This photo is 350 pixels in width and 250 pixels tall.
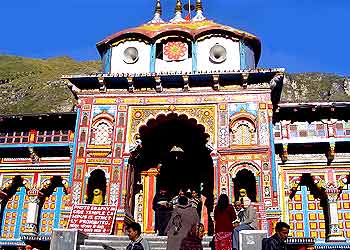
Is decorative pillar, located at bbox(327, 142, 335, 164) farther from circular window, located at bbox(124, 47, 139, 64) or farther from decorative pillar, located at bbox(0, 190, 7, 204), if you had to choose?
decorative pillar, located at bbox(0, 190, 7, 204)

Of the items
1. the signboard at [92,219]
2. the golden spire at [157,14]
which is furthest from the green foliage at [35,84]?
the signboard at [92,219]

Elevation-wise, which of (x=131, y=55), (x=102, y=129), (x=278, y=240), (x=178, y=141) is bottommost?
(x=278, y=240)

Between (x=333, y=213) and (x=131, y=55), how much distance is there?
971cm

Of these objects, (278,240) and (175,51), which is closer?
(278,240)

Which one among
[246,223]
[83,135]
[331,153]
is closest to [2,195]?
[83,135]

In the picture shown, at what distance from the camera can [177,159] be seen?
20125 mm

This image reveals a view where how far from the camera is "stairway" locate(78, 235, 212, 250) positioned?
14.3 m

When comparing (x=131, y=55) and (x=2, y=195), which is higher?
(x=131, y=55)

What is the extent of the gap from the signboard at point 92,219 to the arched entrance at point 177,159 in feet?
9.69

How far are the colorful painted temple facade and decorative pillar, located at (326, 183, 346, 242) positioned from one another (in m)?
0.04

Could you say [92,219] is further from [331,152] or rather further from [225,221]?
[331,152]

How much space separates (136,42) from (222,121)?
4.89 metres

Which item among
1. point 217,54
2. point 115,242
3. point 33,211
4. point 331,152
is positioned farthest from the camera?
point 33,211

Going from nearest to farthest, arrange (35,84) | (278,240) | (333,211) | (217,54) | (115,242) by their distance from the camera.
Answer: (278,240) → (115,242) → (333,211) → (217,54) → (35,84)
